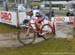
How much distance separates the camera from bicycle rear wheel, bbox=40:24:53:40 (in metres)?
16.2

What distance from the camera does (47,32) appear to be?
642 inches

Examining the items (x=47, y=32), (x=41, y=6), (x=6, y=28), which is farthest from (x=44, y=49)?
(x=41, y=6)

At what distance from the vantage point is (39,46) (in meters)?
A: 14.1

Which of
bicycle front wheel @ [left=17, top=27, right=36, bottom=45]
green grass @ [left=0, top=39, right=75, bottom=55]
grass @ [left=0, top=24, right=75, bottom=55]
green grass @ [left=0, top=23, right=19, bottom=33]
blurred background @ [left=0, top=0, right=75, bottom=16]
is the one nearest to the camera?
grass @ [left=0, top=24, right=75, bottom=55]

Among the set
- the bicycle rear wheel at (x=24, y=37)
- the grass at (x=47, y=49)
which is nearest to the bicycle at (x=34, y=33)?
the bicycle rear wheel at (x=24, y=37)

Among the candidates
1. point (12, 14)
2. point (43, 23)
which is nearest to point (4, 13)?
point (12, 14)

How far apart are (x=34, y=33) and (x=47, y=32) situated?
1.85 metres

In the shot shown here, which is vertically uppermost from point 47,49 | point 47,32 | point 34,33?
point 34,33

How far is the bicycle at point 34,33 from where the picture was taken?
14539mm

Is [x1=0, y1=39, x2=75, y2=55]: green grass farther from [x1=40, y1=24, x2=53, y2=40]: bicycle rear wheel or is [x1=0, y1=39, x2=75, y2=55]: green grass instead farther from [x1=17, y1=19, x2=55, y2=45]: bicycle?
[x1=40, y1=24, x2=53, y2=40]: bicycle rear wheel

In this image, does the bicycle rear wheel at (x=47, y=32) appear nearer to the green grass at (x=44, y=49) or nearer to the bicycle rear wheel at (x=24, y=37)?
the green grass at (x=44, y=49)

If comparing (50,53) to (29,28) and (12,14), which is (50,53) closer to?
(29,28)

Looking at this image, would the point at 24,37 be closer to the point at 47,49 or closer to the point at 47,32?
the point at 47,49

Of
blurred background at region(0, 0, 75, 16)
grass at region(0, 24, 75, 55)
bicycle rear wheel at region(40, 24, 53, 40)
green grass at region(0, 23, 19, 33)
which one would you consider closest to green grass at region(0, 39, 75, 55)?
grass at region(0, 24, 75, 55)
